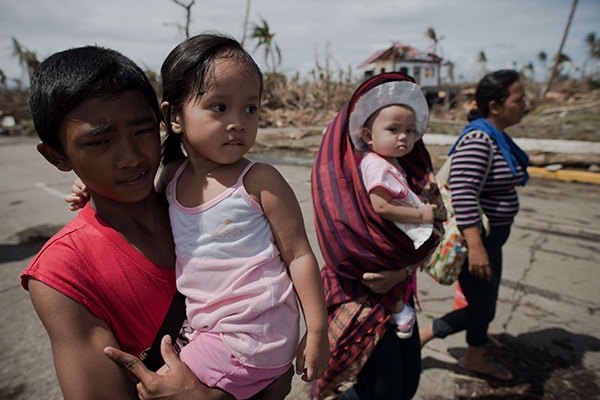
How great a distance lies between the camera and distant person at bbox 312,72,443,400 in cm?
165

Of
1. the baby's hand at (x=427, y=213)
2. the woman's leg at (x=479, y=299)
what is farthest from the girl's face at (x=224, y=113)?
the woman's leg at (x=479, y=299)

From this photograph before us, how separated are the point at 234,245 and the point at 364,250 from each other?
69cm

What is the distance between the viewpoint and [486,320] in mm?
2457

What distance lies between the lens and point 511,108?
2.46m

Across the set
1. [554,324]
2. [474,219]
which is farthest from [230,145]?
[554,324]

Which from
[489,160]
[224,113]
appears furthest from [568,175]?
[224,113]

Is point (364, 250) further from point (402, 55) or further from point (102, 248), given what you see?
point (402, 55)

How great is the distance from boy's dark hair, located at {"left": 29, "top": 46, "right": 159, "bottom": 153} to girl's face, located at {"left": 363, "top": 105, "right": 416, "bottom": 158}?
3.10 feet

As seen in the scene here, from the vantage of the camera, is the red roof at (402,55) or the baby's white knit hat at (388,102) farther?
the red roof at (402,55)

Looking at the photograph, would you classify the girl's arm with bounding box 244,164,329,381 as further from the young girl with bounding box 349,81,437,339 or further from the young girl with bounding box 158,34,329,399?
the young girl with bounding box 349,81,437,339

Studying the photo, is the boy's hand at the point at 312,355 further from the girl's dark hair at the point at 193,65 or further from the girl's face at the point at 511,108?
the girl's face at the point at 511,108

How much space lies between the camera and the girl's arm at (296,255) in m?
1.17

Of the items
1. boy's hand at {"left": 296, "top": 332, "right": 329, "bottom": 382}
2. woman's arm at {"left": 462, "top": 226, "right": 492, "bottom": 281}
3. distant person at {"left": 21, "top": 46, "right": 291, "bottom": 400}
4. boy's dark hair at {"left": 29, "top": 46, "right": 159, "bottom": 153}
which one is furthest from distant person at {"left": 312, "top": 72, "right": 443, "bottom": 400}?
boy's dark hair at {"left": 29, "top": 46, "right": 159, "bottom": 153}

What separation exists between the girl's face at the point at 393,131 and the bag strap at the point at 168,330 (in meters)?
0.98
